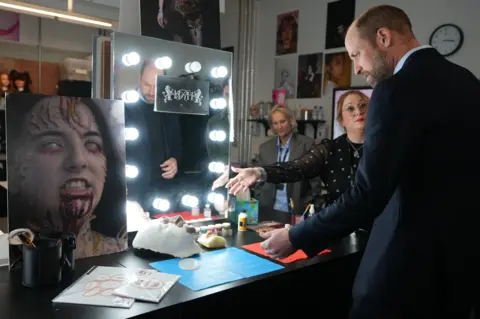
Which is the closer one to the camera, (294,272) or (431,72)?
(431,72)

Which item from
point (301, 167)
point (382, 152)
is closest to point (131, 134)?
point (301, 167)

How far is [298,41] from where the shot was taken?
4.61m

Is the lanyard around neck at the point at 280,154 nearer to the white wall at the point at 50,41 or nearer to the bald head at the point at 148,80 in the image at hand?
the bald head at the point at 148,80

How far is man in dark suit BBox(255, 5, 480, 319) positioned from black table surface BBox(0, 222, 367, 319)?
386mm

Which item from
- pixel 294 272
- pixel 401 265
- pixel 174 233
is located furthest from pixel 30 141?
pixel 401 265

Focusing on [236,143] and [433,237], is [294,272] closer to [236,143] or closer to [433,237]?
[433,237]

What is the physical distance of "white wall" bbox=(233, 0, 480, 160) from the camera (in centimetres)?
337

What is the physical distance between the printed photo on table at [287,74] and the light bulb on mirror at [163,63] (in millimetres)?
2916

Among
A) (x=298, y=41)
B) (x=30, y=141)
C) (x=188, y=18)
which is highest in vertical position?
(x=298, y=41)

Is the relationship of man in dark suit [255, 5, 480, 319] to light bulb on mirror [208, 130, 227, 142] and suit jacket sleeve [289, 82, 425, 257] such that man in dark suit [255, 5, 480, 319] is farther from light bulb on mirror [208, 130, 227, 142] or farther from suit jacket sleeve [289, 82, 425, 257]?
light bulb on mirror [208, 130, 227, 142]

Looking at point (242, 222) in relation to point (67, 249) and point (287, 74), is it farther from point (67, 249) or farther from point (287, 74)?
point (287, 74)

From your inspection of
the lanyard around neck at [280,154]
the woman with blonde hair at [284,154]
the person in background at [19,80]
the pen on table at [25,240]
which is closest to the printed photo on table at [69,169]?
the pen on table at [25,240]

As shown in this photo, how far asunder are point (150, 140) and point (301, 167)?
31.0 inches

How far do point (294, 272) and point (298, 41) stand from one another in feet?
11.9
